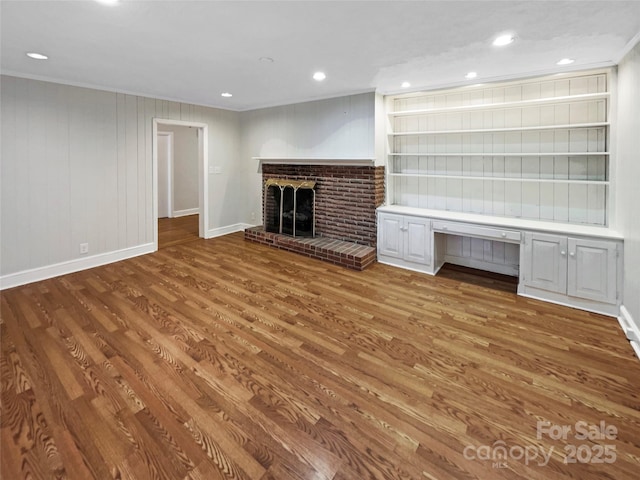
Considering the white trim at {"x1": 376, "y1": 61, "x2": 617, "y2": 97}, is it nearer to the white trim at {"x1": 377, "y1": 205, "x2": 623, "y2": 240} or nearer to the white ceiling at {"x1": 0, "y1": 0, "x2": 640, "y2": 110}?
the white ceiling at {"x1": 0, "y1": 0, "x2": 640, "y2": 110}

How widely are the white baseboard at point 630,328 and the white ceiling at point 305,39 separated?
236cm

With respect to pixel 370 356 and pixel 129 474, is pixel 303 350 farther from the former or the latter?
pixel 129 474

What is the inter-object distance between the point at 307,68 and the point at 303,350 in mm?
2905

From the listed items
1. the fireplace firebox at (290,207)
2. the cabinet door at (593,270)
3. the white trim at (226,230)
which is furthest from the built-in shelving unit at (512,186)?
the white trim at (226,230)

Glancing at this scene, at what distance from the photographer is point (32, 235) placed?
404cm

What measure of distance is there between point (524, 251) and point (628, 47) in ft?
6.56

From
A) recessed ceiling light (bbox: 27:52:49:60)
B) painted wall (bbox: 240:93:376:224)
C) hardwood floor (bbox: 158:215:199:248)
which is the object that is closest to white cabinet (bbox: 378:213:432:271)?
painted wall (bbox: 240:93:376:224)

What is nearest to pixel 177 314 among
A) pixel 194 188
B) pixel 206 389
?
pixel 206 389

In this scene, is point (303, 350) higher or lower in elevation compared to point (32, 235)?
lower

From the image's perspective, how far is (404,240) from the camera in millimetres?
4543

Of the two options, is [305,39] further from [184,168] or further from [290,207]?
[184,168]

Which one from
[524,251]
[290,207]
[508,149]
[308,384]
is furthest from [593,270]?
[290,207]

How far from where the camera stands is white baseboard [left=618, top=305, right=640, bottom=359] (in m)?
2.63

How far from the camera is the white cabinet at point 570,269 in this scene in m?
3.16
